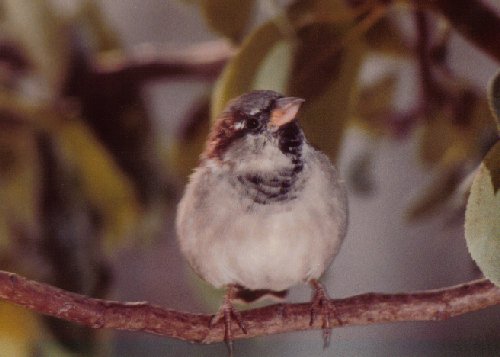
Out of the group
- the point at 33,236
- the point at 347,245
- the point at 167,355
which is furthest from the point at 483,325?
the point at 33,236

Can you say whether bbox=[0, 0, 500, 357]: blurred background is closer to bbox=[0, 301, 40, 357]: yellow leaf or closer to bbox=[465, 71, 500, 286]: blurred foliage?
bbox=[0, 301, 40, 357]: yellow leaf

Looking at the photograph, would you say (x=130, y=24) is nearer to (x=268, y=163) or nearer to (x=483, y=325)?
(x=268, y=163)

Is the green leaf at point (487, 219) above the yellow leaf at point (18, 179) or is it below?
below

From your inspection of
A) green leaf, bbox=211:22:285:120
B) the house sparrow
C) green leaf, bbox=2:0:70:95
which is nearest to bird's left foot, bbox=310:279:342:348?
the house sparrow

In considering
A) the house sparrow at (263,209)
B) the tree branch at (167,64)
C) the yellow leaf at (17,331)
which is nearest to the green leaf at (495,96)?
the house sparrow at (263,209)

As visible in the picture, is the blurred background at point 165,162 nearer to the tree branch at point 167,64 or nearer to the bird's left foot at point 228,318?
the tree branch at point 167,64

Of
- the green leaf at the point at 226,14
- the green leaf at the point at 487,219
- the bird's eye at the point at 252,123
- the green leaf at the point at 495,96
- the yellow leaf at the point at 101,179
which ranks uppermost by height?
the yellow leaf at the point at 101,179
